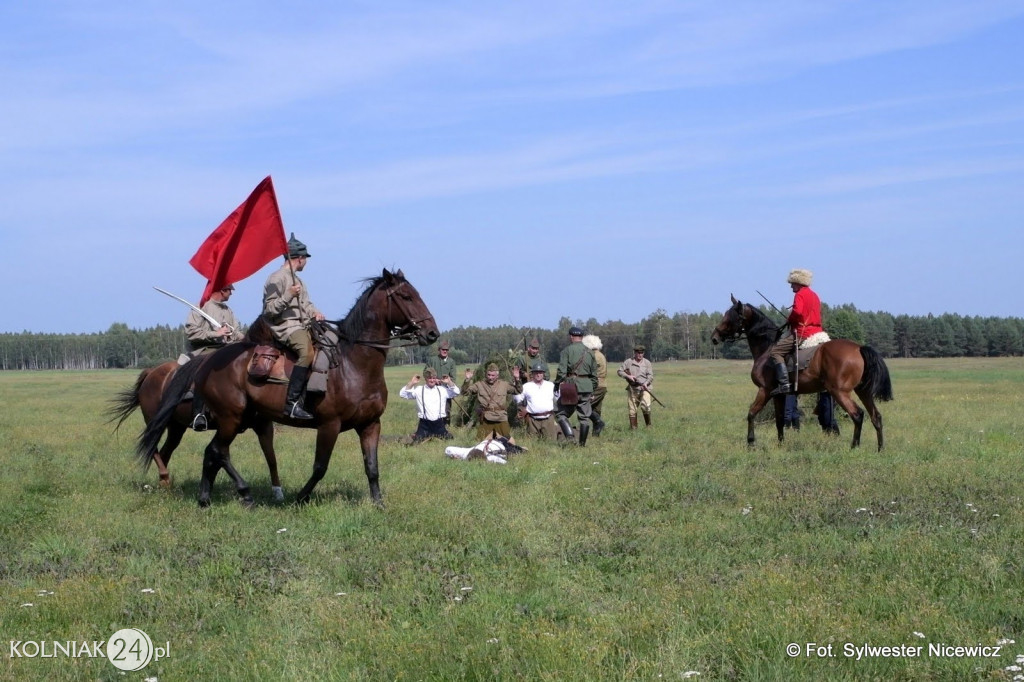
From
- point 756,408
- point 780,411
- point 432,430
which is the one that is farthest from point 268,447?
point 780,411

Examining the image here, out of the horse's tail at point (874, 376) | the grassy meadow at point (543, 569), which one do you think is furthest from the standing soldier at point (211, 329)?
the horse's tail at point (874, 376)

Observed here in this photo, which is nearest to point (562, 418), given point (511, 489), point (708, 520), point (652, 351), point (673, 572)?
point (511, 489)

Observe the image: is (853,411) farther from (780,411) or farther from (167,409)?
(167,409)

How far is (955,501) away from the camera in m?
10.1

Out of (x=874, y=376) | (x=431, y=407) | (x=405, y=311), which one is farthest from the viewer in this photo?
(x=431, y=407)

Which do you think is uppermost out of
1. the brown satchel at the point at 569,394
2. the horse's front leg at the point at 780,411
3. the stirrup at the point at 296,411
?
the stirrup at the point at 296,411

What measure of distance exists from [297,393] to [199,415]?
6.03ft

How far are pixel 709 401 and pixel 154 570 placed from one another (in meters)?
24.6

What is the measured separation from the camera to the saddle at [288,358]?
10.7 meters

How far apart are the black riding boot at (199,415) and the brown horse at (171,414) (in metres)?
0.21

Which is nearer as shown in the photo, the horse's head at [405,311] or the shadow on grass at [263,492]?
the horse's head at [405,311]

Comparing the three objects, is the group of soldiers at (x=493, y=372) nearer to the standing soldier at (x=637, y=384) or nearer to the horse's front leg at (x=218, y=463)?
the standing soldier at (x=637, y=384)

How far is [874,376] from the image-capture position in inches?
615

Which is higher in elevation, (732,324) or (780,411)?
(732,324)
